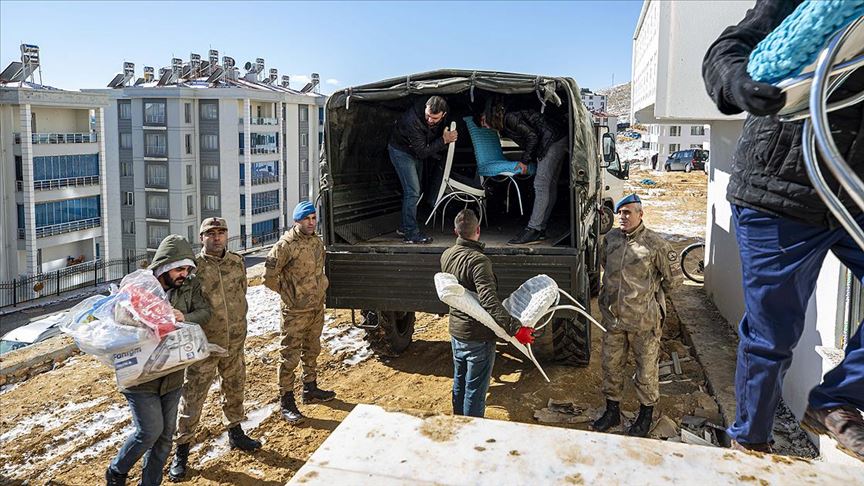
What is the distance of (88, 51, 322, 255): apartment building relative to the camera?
125 feet

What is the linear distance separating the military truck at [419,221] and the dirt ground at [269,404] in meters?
0.40

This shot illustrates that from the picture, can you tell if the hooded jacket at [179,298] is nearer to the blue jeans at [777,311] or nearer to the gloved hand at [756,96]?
the blue jeans at [777,311]

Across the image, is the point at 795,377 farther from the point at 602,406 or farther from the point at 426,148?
the point at 426,148

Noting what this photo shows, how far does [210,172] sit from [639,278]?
123 feet

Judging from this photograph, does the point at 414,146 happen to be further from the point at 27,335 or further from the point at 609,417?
the point at 27,335

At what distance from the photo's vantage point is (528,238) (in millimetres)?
5965

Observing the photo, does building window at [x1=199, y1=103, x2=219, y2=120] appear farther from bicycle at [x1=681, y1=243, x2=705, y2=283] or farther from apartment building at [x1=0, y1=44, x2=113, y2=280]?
bicycle at [x1=681, y1=243, x2=705, y2=283]

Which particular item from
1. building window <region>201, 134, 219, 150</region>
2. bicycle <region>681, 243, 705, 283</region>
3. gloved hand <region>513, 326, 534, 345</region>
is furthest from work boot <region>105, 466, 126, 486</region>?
building window <region>201, 134, 219, 150</region>

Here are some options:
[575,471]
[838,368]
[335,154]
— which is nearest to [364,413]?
[575,471]

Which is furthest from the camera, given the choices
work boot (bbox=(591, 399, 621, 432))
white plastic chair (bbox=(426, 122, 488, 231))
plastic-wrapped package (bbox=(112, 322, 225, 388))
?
white plastic chair (bbox=(426, 122, 488, 231))

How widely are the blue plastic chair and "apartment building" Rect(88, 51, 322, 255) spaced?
33.0m

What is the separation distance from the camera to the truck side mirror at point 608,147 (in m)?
9.24

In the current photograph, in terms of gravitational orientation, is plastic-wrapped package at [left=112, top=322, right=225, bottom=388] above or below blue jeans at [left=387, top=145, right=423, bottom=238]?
below

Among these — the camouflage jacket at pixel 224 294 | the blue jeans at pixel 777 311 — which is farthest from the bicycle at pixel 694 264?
the blue jeans at pixel 777 311
